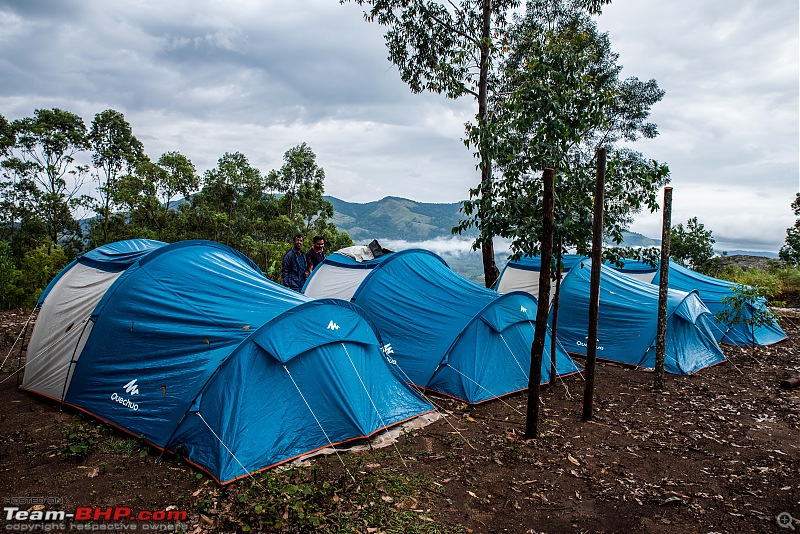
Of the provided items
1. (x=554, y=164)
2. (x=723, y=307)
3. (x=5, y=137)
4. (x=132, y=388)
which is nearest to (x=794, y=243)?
(x=723, y=307)

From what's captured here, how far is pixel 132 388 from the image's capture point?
5.46 metres

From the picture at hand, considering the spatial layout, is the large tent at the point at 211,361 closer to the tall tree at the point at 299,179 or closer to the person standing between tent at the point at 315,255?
the person standing between tent at the point at 315,255

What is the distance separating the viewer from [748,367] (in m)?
9.65

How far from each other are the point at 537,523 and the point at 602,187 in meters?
4.25

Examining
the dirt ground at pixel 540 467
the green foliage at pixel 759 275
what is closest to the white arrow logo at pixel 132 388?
the dirt ground at pixel 540 467

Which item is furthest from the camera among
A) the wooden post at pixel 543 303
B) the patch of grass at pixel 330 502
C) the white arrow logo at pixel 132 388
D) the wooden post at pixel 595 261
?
the wooden post at pixel 595 261

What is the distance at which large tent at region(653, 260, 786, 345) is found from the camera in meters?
11.3

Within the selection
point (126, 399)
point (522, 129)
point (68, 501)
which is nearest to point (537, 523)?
point (68, 501)

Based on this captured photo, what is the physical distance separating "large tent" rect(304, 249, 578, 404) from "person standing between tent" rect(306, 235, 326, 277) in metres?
1.63

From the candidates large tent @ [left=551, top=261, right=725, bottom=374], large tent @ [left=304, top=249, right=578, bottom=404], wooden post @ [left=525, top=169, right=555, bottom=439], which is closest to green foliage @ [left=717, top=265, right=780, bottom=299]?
large tent @ [left=551, top=261, right=725, bottom=374]

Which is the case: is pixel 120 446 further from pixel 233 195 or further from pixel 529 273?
pixel 233 195

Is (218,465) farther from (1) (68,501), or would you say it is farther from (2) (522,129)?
(2) (522,129)

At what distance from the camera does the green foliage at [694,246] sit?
2072cm

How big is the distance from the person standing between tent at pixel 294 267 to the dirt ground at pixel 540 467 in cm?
470
